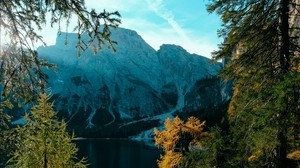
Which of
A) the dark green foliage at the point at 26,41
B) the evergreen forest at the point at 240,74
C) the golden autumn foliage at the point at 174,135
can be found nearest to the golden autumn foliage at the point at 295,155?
the evergreen forest at the point at 240,74

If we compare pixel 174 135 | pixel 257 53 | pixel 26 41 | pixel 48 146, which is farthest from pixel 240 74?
pixel 174 135

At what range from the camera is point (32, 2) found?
5.96 metres

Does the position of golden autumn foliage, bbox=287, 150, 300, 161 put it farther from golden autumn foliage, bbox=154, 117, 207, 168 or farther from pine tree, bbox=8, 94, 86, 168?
golden autumn foliage, bbox=154, 117, 207, 168

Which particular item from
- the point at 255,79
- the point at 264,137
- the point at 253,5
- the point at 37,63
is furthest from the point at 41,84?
the point at 253,5

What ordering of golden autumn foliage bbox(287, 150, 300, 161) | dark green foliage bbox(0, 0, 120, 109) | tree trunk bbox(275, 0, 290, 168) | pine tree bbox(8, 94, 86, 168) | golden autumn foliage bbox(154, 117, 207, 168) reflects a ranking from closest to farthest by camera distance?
dark green foliage bbox(0, 0, 120, 109) < tree trunk bbox(275, 0, 290, 168) < golden autumn foliage bbox(287, 150, 300, 161) < pine tree bbox(8, 94, 86, 168) < golden autumn foliage bbox(154, 117, 207, 168)

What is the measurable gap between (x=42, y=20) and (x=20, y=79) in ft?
3.46

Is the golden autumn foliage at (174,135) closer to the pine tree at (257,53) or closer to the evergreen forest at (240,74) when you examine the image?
the evergreen forest at (240,74)

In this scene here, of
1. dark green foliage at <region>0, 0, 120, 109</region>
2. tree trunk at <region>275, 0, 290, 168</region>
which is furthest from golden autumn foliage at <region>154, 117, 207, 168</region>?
dark green foliage at <region>0, 0, 120, 109</region>

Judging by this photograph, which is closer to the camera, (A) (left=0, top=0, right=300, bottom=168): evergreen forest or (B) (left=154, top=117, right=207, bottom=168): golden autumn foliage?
(A) (left=0, top=0, right=300, bottom=168): evergreen forest

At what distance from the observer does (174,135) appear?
1479 inches

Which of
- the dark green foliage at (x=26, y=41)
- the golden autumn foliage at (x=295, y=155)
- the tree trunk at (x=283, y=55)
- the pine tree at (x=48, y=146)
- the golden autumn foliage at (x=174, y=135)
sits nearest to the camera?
the dark green foliage at (x=26, y=41)

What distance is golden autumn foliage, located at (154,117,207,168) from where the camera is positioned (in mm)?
35125

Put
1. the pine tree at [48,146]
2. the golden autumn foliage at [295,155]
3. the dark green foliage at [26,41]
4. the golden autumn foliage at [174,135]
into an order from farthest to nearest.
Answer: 1. the golden autumn foliage at [174,135]
2. the pine tree at [48,146]
3. the golden autumn foliage at [295,155]
4. the dark green foliage at [26,41]

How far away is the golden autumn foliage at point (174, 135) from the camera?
35125 millimetres
